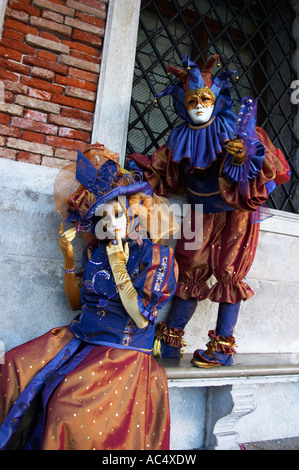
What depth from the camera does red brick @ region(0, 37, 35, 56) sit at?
227 cm

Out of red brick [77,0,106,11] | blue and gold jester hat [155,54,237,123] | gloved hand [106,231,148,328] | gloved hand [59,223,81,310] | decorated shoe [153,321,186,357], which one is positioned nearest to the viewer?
gloved hand [106,231,148,328]

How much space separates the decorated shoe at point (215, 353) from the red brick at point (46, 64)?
77.1 inches

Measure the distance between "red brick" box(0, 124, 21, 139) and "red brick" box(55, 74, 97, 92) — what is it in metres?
0.45

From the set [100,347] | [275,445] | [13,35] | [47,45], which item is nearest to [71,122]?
[47,45]

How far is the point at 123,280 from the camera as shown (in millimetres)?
1669

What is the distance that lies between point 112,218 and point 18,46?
4.66ft

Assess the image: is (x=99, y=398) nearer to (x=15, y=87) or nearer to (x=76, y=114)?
(x=76, y=114)

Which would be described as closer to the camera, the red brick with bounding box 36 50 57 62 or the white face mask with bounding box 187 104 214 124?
the white face mask with bounding box 187 104 214 124

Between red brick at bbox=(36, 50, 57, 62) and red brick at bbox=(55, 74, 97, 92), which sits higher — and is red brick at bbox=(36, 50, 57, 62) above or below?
above

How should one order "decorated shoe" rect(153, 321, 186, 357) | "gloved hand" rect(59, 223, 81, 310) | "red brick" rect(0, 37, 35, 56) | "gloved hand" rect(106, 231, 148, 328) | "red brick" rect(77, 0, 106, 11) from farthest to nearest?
"red brick" rect(77, 0, 106, 11) → "red brick" rect(0, 37, 35, 56) → "decorated shoe" rect(153, 321, 186, 357) → "gloved hand" rect(59, 223, 81, 310) → "gloved hand" rect(106, 231, 148, 328)

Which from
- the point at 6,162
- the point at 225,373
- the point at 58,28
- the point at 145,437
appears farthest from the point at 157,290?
the point at 58,28

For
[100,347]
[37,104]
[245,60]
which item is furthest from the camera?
[245,60]

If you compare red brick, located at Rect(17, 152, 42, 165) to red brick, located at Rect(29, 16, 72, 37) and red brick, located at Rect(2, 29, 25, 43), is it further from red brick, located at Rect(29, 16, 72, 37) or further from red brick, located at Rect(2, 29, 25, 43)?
red brick, located at Rect(29, 16, 72, 37)

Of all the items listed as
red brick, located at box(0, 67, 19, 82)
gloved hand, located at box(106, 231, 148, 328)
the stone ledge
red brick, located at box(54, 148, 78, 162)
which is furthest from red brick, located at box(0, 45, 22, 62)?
the stone ledge
